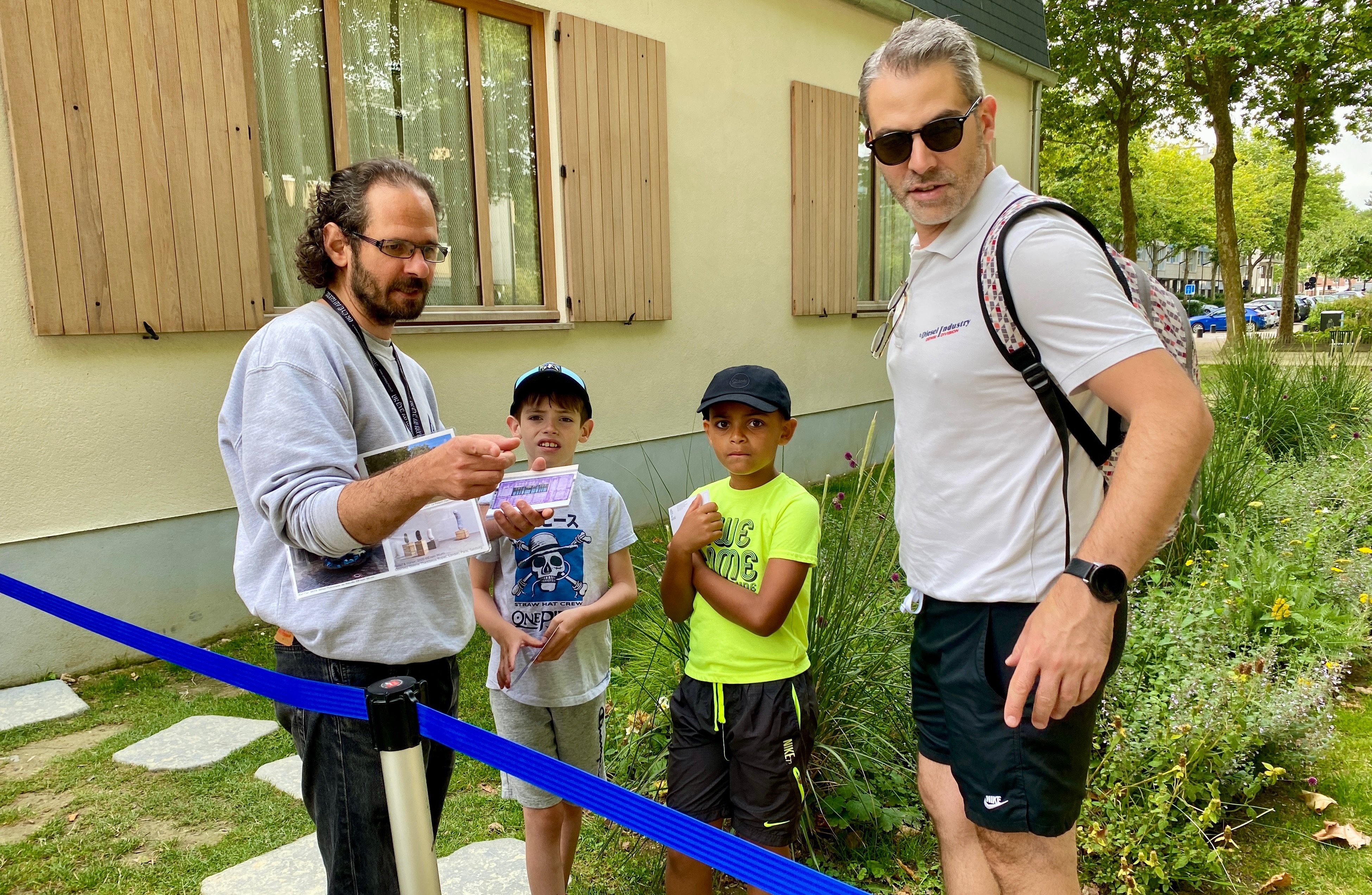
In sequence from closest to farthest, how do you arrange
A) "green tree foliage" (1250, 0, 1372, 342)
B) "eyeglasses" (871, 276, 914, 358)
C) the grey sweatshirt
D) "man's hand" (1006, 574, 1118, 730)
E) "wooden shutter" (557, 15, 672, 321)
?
"man's hand" (1006, 574, 1118, 730), the grey sweatshirt, "eyeglasses" (871, 276, 914, 358), "wooden shutter" (557, 15, 672, 321), "green tree foliage" (1250, 0, 1372, 342)

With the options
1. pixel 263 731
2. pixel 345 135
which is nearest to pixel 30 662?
pixel 263 731

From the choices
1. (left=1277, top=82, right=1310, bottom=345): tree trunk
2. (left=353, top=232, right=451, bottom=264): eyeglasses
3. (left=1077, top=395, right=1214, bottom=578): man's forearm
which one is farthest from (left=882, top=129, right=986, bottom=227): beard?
(left=1277, top=82, right=1310, bottom=345): tree trunk

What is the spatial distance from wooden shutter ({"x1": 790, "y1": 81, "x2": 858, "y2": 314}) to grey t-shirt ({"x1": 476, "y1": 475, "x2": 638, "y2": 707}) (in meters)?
6.10

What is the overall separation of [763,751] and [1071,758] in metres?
0.80

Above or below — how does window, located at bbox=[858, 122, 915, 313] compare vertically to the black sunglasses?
above

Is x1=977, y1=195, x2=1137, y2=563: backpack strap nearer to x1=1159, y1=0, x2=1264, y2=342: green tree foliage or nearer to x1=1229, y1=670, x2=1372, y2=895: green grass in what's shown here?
x1=1229, y1=670, x2=1372, y2=895: green grass

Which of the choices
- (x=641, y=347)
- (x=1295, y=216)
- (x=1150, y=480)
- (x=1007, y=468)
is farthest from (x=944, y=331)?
(x=1295, y=216)

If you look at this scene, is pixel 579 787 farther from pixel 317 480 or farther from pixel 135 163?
pixel 135 163

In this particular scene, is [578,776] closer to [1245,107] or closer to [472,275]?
[472,275]

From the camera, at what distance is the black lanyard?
1788 millimetres

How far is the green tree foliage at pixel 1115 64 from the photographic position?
16.1 metres

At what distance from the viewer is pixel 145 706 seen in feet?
12.7

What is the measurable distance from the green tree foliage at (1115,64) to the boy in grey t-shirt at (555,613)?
56.5 feet

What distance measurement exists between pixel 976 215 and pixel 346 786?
1671 millimetres
